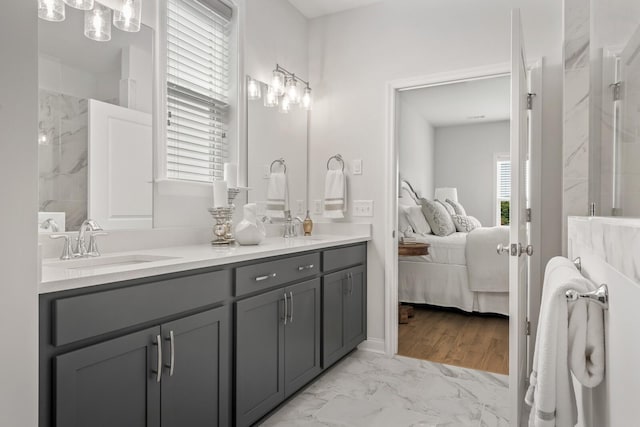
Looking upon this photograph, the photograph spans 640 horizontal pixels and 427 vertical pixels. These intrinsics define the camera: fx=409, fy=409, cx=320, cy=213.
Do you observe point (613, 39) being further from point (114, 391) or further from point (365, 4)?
point (114, 391)

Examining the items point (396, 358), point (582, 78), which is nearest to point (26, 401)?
point (396, 358)

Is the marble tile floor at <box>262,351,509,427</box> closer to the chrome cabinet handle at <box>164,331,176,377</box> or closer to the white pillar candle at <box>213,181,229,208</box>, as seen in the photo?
the chrome cabinet handle at <box>164,331,176,377</box>

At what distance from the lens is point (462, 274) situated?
412cm

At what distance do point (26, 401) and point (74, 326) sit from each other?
0.21 metres

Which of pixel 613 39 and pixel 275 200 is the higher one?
pixel 613 39

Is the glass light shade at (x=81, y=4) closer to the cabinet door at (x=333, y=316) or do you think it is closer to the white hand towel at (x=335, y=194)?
the cabinet door at (x=333, y=316)

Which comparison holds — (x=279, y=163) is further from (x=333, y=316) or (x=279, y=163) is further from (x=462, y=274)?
(x=462, y=274)

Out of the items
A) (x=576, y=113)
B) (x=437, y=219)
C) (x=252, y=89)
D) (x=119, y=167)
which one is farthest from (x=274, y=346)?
(x=437, y=219)

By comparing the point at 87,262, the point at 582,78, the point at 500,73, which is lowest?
the point at 87,262

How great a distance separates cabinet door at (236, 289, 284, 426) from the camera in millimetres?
1806

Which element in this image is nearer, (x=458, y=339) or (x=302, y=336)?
(x=302, y=336)

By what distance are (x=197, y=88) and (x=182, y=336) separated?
152 cm

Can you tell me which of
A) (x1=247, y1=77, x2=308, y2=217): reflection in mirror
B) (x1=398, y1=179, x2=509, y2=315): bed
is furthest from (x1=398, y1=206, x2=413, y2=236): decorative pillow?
(x1=247, y1=77, x2=308, y2=217): reflection in mirror

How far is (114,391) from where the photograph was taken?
4.17ft
